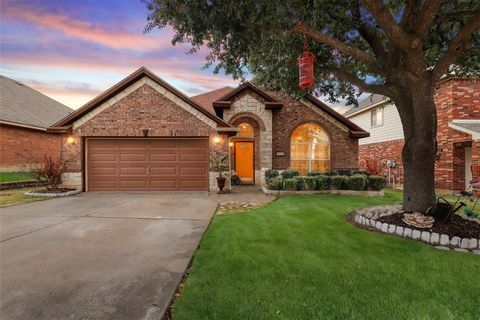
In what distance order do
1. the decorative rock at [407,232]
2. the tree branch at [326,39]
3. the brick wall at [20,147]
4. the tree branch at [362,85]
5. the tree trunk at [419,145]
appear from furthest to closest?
the brick wall at [20,147] < the tree branch at [362,85] < the tree trunk at [419,145] < the tree branch at [326,39] < the decorative rock at [407,232]

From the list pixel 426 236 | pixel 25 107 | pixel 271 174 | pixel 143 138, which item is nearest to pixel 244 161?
pixel 271 174

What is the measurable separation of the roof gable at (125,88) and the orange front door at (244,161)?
3975 mm

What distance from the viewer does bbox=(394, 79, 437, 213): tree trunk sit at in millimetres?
5559

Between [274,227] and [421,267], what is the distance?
2.84m

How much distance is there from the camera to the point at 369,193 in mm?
10562

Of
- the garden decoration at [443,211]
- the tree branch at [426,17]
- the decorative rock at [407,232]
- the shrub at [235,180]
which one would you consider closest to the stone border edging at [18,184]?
the shrub at [235,180]

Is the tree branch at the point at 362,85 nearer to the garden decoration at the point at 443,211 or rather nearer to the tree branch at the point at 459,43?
the tree branch at the point at 459,43

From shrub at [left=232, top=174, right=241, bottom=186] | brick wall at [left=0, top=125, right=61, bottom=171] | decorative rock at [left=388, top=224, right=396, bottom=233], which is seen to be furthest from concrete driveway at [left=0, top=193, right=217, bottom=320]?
brick wall at [left=0, top=125, right=61, bottom=171]

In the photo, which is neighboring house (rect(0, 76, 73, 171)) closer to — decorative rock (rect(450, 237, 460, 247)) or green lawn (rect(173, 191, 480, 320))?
green lawn (rect(173, 191, 480, 320))

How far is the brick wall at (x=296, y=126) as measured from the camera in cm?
1479

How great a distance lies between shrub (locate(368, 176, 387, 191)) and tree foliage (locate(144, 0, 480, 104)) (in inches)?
188

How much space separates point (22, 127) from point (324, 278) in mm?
20425

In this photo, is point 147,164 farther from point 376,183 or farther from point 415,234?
point 415,234

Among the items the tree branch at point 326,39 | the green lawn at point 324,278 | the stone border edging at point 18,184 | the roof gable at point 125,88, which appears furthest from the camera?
the stone border edging at point 18,184
